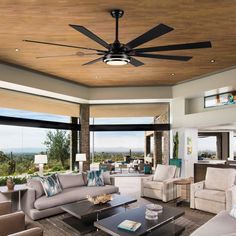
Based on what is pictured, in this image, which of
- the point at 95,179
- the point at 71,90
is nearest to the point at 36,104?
the point at 71,90

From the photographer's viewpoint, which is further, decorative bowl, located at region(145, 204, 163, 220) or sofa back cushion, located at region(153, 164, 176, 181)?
sofa back cushion, located at region(153, 164, 176, 181)

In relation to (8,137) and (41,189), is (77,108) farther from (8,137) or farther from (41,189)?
(41,189)

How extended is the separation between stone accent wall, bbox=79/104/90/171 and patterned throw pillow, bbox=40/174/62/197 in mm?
3577

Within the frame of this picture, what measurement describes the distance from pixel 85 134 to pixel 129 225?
20.7 feet

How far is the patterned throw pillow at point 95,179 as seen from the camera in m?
6.78

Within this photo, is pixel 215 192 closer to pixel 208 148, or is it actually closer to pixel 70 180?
pixel 70 180

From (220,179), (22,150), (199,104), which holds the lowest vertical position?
(220,179)

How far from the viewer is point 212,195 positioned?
18.3 ft

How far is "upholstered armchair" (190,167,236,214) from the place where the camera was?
534 centimetres

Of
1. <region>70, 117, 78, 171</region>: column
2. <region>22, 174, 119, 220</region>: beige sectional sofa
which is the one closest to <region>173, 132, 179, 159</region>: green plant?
<region>22, 174, 119, 220</region>: beige sectional sofa

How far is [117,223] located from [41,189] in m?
2.52

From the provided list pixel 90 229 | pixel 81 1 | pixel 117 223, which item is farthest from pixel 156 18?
pixel 90 229

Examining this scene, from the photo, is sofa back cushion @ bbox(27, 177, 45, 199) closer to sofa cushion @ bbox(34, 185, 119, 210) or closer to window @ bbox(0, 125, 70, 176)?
sofa cushion @ bbox(34, 185, 119, 210)

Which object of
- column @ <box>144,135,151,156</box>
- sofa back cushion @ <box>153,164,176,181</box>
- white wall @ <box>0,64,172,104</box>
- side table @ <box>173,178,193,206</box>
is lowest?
side table @ <box>173,178,193,206</box>
